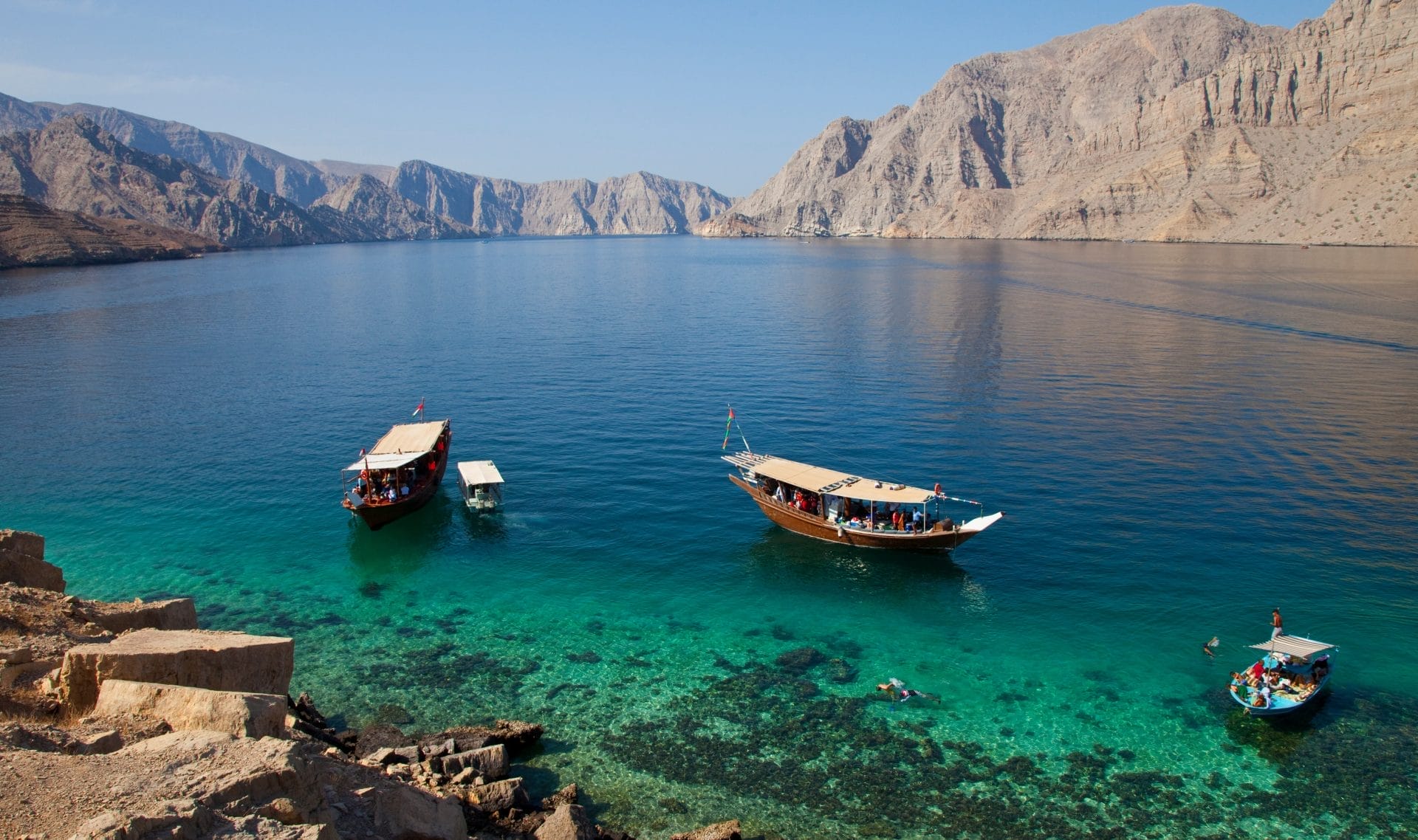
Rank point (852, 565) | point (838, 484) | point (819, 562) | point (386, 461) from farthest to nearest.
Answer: point (386, 461) < point (838, 484) < point (819, 562) < point (852, 565)

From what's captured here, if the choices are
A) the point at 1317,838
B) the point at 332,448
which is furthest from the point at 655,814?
the point at 332,448

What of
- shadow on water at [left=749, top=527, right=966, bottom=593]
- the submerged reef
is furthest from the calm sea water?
shadow on water at [left=749, top=527, right=966, bottom=593]

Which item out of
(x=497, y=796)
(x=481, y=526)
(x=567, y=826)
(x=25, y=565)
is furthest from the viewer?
(x=481, y=526)

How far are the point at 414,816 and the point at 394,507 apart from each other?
93.0 feet

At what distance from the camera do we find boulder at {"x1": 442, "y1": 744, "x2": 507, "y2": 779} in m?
21.0

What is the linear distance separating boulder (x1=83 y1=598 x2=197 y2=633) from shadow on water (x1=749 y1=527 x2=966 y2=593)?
2162cm

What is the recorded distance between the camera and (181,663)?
16609 millimetres

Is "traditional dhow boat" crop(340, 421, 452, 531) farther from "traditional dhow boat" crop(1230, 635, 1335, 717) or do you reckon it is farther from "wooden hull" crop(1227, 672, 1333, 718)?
"traditional dhow boat" crop(1230, 635, 1335, 717)

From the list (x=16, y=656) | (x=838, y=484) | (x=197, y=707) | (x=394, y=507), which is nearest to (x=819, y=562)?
(x=838, y=484)

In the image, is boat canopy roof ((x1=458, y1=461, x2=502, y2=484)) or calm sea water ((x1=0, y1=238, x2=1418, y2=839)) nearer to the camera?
calm sea water ((x1=0, y1=238, x2=1418, y2=839))

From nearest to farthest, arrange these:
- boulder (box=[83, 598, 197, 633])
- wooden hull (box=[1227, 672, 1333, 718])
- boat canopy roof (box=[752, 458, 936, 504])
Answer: boulder (box=[83, 598, 197, 633]) < wooden hull (box=[1227, 672, 1333, 718]) < boat canopy roof (box=[752, 458, 936, 504])

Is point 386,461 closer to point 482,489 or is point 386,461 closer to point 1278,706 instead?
point 482,489

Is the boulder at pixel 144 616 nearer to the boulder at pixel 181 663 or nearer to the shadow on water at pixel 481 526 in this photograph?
the boulder at pixel 181 663

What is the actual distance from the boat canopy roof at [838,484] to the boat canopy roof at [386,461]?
59.6 feet
